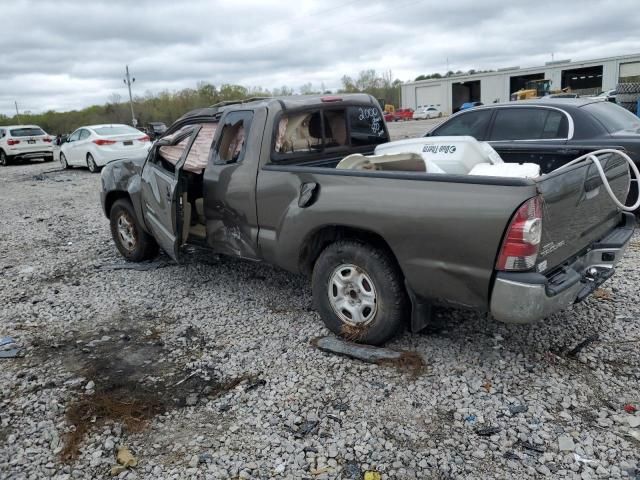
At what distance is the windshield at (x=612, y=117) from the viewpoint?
6695mm

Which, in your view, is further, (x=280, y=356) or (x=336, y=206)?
(x=280, y=356)

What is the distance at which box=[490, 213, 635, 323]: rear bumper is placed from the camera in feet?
9.83

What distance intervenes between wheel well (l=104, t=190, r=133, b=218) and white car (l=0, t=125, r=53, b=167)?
61.8 feet

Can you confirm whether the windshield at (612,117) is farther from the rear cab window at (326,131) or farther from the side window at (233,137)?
the side window at (233,137)

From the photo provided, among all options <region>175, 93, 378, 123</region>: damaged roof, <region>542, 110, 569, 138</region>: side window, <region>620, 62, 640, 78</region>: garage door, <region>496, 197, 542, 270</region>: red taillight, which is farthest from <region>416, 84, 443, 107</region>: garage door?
<region>496, 197, 542, 270</region>: red taillight

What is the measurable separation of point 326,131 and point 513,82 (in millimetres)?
62582

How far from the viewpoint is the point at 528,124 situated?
701cm

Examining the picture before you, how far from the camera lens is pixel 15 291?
587 centimetres

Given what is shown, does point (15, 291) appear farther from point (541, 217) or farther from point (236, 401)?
point (541, 217)

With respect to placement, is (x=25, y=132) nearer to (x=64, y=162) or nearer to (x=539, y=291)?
(x=64, y=162)

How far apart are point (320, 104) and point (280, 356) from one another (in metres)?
2.33

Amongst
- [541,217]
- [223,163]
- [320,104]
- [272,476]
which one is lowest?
[272,476]

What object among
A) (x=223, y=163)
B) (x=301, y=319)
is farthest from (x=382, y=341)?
(x=223, y=163)

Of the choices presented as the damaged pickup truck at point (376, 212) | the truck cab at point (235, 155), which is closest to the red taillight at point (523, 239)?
the damaged pickup truck at point (376, 212)
